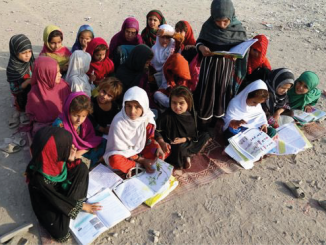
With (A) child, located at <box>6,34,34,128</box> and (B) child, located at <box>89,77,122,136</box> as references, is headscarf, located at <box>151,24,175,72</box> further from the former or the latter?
(A) child, located at <box>6,34,34,128</box>

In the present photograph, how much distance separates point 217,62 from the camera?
381 centimetres

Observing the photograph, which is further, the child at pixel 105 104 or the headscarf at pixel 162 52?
the headscarf at pixel 162 52

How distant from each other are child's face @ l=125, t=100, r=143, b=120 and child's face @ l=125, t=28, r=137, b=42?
2.31m

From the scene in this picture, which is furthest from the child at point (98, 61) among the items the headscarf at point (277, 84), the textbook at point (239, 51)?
the headscarf at point (277, 84)

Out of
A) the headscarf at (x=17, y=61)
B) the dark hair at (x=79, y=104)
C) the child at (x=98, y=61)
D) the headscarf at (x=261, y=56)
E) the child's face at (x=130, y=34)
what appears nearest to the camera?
the dark hair at (x=79, y=104)

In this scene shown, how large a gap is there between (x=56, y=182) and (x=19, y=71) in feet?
6.72

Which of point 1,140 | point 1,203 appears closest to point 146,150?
point 1,203

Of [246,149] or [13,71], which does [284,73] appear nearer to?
[246,149]

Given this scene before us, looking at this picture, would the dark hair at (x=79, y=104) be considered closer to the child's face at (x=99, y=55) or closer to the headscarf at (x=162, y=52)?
the child's face at (x=99, y=55)

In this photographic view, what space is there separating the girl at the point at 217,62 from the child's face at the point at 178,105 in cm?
54

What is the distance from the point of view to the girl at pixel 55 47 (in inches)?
177

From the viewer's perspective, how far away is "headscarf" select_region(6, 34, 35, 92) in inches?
155

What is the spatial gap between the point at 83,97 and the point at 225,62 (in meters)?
1.88

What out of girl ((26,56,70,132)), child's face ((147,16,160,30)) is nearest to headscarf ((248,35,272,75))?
child's face ((147,16,160,30))
